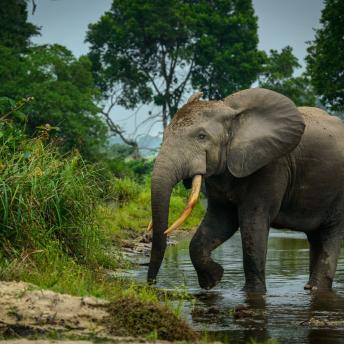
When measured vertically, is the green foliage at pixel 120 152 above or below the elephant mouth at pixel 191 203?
above

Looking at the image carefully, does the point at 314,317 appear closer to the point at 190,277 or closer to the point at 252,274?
the point at 252,274

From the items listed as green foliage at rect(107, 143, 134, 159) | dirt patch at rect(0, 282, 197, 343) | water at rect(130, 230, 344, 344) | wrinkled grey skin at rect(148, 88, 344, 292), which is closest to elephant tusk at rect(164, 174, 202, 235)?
wrinkled grey skin at rect(148, 88, 344, 292)

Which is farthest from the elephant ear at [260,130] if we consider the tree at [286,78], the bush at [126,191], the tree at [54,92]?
the tree at [286,78]

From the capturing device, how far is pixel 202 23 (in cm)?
6088

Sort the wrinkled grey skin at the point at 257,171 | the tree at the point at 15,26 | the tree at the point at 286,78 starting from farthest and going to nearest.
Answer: the tree at the point at 286,78 < the tree at the point at 15,26 < the wrinkled grey skin at the point at 257,171

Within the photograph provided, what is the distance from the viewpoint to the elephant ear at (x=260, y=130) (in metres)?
11.7

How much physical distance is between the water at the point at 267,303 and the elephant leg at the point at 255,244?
21 cm

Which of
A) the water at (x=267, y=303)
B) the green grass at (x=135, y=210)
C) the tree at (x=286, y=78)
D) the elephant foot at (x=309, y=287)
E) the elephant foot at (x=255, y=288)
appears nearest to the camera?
the water at (x=267, y=303)

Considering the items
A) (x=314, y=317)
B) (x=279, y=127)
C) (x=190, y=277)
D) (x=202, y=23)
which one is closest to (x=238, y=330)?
(x=314, y=317)

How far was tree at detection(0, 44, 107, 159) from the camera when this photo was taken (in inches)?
1602

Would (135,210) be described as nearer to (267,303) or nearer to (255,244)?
(255,244)

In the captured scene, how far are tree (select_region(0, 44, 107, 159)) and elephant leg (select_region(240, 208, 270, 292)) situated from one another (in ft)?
90.7

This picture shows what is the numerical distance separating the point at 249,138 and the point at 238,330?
354 centimetres

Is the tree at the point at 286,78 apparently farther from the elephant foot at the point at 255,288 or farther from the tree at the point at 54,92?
the elephant foot at the point at 255,288
